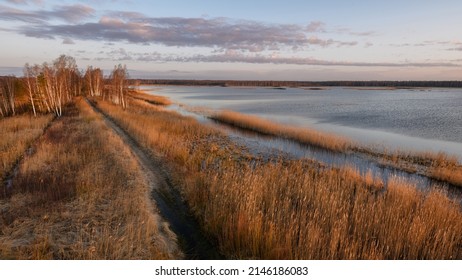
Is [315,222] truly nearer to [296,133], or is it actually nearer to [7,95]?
[296,133]

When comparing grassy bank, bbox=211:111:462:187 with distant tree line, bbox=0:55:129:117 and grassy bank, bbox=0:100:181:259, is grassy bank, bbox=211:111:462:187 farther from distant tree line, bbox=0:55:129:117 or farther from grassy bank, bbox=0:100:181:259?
distant tree line, bbox=0:55:129:117

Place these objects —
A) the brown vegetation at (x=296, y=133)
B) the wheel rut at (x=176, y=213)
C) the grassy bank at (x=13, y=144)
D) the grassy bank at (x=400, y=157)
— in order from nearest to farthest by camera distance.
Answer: the wheel rut at (x=176, y=213), the grassy bank at (x=13, y=144), the grassy bank at (x=400, y=157), the brown vegetation at (x=296, y=133)

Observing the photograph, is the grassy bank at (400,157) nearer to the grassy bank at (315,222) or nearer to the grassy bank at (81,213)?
the grassy bank at (315,222)

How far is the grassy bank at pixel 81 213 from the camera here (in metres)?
6.48

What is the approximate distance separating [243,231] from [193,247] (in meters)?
1.46

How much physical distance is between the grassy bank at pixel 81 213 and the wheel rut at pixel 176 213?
0.40 metres

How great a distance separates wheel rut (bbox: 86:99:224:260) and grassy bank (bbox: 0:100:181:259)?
0.40m

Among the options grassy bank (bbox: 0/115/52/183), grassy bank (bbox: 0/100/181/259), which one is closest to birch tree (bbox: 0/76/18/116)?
grassy bank (bbox: 0/115/52/183)

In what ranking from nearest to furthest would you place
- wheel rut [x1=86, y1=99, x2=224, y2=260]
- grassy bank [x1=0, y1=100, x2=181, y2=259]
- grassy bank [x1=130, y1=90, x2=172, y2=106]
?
grassy bank [x1=0, y1=100, x2=181, y2=259] → wheel rut [x1=86, y1=99, x2=224, y2=260] → grassy bank [x1=130, y1=90, x2=172, y2=106]

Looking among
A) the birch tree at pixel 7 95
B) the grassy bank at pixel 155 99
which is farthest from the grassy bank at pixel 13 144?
the grassy bank at pixel 155 99

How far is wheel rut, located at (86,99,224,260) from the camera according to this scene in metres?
7.47
